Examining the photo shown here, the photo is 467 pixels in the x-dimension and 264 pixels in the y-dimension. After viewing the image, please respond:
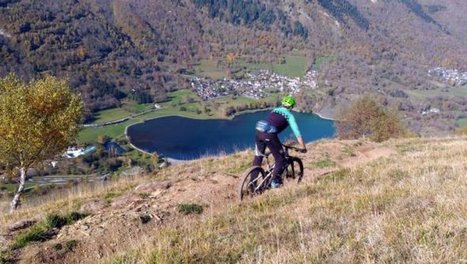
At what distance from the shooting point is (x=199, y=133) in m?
102

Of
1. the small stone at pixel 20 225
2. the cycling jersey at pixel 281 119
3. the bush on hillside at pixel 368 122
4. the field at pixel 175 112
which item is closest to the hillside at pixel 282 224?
the small stone at pixel 20 225

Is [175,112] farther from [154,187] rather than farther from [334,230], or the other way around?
[334,230]

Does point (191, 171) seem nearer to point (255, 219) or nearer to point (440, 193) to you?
point (255, 219)

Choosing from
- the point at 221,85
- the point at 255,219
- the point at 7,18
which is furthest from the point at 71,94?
the point at 7,18

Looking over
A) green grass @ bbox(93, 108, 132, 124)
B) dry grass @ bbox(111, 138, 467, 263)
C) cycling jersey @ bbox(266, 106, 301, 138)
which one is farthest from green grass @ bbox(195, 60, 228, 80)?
dry grass @ bbox(111, 138, 467, 263)

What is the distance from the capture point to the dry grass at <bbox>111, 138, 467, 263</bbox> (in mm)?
4965

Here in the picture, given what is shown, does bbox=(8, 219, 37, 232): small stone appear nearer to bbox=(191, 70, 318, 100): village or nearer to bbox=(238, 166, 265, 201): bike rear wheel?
bbox=(238, 166, 265, 201): bike rear wheel

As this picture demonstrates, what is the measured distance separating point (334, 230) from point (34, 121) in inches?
748

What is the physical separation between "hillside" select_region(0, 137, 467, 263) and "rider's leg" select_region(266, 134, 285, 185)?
1.49ft

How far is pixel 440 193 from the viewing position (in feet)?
24.9

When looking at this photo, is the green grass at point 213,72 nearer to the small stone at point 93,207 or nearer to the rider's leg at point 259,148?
the small stone at point 93,207

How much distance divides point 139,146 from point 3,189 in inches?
1313

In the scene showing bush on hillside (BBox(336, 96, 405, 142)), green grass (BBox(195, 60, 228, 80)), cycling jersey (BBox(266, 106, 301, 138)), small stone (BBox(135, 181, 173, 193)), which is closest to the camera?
cycling jersey (BBox(266, 106, 301, 138))

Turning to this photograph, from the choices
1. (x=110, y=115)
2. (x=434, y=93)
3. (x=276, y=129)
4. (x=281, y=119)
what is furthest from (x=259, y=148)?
(x=434, y=93)
